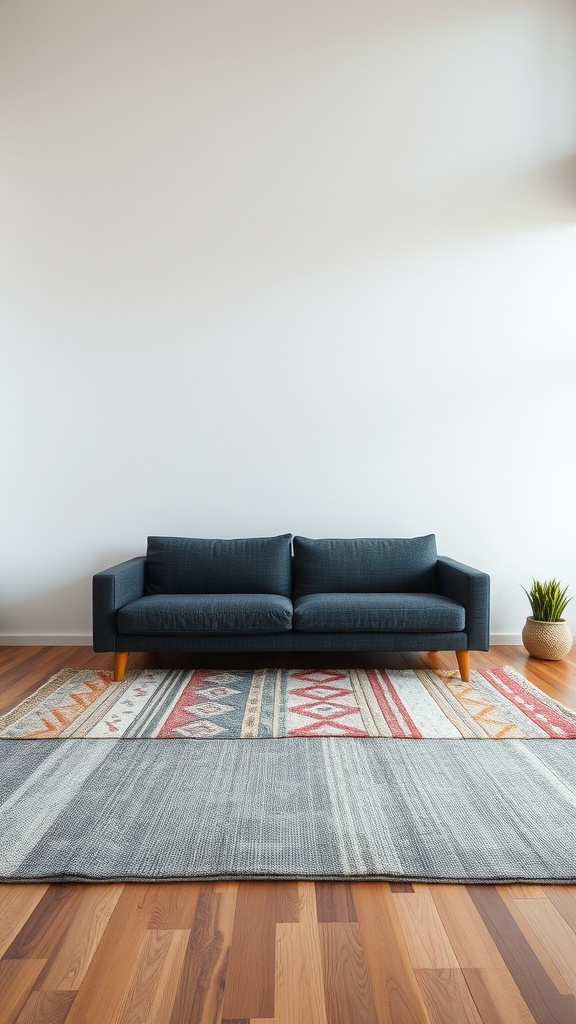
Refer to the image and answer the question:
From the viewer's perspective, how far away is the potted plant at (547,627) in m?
4.20

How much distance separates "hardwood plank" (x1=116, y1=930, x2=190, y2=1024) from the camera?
1.42m

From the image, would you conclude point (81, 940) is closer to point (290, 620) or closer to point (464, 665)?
point (290, 620)

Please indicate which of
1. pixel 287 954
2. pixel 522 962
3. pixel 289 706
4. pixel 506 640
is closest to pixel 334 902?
pixel 287 954

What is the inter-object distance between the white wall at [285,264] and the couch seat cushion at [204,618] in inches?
39.6

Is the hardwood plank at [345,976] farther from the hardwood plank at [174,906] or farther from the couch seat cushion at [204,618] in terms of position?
the couch seat cushion at [204,618]

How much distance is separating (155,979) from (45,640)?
3465 mm

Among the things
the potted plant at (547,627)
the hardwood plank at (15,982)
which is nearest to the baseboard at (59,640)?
the potted plant at (547,627)

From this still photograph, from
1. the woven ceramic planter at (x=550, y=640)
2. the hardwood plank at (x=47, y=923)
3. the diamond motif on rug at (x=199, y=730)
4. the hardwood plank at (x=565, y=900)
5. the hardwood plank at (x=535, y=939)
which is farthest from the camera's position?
the woven ceramic planter at (x=550, y=640)

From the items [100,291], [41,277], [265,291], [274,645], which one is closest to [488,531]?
[274,645]

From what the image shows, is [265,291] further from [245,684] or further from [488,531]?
[245,684]

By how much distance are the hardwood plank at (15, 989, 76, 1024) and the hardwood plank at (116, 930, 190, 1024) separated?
0.12 metres

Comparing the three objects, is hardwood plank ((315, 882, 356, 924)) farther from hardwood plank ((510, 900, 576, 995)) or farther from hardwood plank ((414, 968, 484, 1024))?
hardwood plank ((510, 900, 576, 995))

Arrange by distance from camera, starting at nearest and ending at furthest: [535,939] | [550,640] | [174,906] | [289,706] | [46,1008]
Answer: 1. [46,1008]
2. [535,939]
3. [174,906]
4. [289,706]
5. [550,640]

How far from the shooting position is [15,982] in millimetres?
1509
